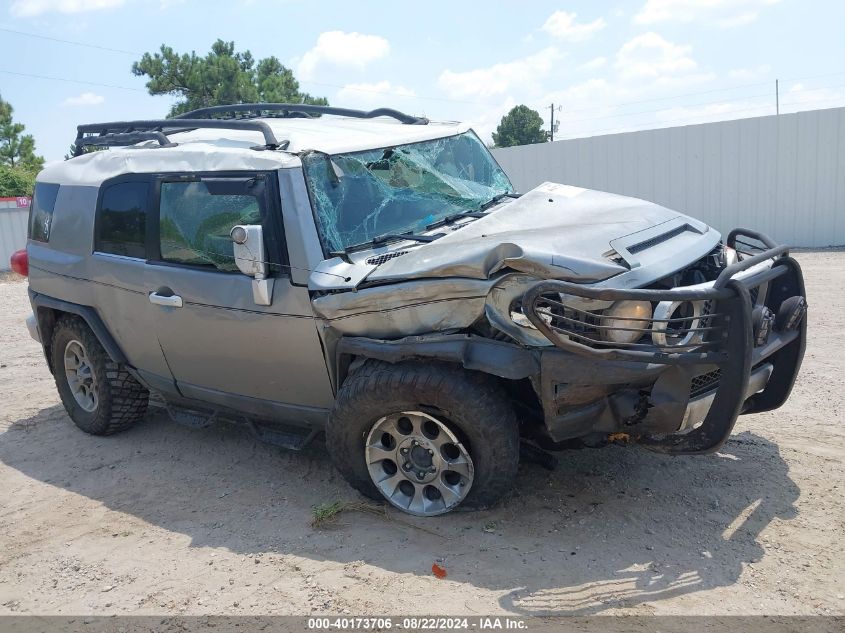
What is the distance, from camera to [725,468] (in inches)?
182

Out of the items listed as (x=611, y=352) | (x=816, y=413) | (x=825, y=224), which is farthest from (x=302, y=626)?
(x=825, y=224)

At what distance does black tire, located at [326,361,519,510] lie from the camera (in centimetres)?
380

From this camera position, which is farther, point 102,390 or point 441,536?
point 102,390

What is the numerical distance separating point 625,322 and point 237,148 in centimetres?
255

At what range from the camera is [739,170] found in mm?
16094

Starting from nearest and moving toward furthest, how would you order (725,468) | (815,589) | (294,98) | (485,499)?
(815,589)
(485,499)
(725,468)
(294,98)

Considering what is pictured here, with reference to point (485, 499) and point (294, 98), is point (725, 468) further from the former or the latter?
point (294, 98)

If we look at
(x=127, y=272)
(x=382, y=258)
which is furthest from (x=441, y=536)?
(x=127, y=272)

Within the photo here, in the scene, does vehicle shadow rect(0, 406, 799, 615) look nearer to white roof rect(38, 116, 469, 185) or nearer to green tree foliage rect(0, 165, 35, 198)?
white roof rect(38, 116, 469, 185)

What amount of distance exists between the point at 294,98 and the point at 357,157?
2739cm

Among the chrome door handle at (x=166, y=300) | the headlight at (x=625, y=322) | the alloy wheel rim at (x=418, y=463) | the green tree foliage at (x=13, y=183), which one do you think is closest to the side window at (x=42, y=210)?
the chrome door handle at (x=166, y=300)

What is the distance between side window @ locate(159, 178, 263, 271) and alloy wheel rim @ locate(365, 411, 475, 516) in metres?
1.35

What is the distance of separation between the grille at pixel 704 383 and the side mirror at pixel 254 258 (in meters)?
2.23

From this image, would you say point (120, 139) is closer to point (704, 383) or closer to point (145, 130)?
point (145, 130)
